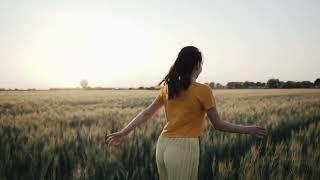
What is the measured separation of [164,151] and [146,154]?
157cm

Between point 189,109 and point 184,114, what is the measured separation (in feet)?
0.13

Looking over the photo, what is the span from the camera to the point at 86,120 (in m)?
7.32

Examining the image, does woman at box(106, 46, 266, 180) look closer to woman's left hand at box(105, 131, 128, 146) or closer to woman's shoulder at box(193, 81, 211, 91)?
woman's shoulder at box(193, 81, 211, 91)

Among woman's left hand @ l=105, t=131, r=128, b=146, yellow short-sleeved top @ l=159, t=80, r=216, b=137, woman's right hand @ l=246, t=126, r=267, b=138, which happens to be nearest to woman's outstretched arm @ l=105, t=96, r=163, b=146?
woman's left hand @ l=105, t=131, r=128, b=146

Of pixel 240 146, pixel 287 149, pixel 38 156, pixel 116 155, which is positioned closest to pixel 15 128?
pixel 38 156

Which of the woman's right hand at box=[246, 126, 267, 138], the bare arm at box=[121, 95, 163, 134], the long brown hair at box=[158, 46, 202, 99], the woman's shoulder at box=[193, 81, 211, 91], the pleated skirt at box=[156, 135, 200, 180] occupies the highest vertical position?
the long brown hair at box=[158, 46, 202, 99]

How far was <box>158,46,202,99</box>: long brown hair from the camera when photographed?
239 cm

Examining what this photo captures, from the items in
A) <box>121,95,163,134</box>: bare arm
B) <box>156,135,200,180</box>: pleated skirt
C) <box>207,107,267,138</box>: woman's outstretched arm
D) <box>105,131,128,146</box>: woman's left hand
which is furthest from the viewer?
<box>105,131,128,146</box>: woman's left hand

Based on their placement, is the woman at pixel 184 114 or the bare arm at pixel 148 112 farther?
the bare arm at pixel 148 112

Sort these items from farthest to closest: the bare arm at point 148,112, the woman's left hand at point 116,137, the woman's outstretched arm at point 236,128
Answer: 1. the woman's left hand at point 116,137
2. the bare arm at point 148,112
3. the woman's outstretched arm at point 236,128

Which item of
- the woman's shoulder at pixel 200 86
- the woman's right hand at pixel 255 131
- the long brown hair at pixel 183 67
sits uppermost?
the long brown hair at pixel 183 67

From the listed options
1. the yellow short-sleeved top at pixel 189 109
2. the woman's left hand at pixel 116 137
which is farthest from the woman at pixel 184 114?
the woman's left hand at pixel 116 137

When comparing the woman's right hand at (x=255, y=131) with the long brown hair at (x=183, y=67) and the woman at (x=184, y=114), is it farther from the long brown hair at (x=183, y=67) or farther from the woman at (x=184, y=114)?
the long brown hair at (x=183, y=67)

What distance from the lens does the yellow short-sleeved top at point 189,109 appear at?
2396mm
